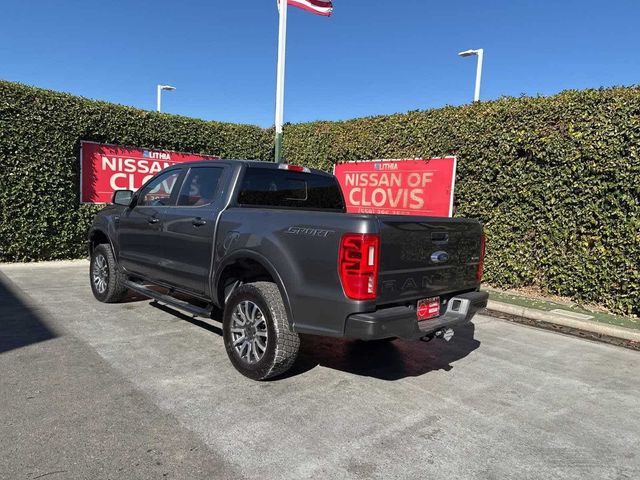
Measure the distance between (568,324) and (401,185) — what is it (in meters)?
4.29

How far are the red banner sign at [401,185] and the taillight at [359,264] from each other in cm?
562

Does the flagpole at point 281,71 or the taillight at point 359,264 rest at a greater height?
the flagpole at point 281,71

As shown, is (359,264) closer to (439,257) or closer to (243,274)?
(439,257)

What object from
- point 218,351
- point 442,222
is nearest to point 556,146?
point 442,222

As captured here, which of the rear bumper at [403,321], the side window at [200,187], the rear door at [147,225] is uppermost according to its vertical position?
the side window at [200,187]

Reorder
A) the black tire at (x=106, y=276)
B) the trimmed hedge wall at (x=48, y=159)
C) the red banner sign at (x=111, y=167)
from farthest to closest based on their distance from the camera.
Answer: the red banner sign at (x=111, y=167) → the trimmed hedge wall at (x=48, y=159) → the black tire at (x=106, y=276)

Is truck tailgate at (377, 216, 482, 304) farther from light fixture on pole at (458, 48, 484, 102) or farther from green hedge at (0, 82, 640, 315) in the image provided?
light fixture on pole at (458, 48, 484, 102)

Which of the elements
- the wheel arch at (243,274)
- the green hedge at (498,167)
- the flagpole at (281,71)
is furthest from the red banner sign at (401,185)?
the wheel arch at (243,274)

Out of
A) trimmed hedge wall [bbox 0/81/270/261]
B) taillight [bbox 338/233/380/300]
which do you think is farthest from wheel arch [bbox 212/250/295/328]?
trimmed hedge wall [bbox 0/81/270/261]

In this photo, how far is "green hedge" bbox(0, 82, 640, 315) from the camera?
6.59 metres

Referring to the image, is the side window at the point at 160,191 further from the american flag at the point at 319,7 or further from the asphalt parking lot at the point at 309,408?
the american flag at the point at 319,7

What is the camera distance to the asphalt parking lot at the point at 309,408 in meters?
2.67

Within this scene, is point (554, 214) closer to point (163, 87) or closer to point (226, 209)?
point (226, 209)

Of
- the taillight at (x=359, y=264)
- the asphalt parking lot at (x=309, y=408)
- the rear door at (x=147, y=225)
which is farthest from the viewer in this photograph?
the rear door at (x=147, y=225)
